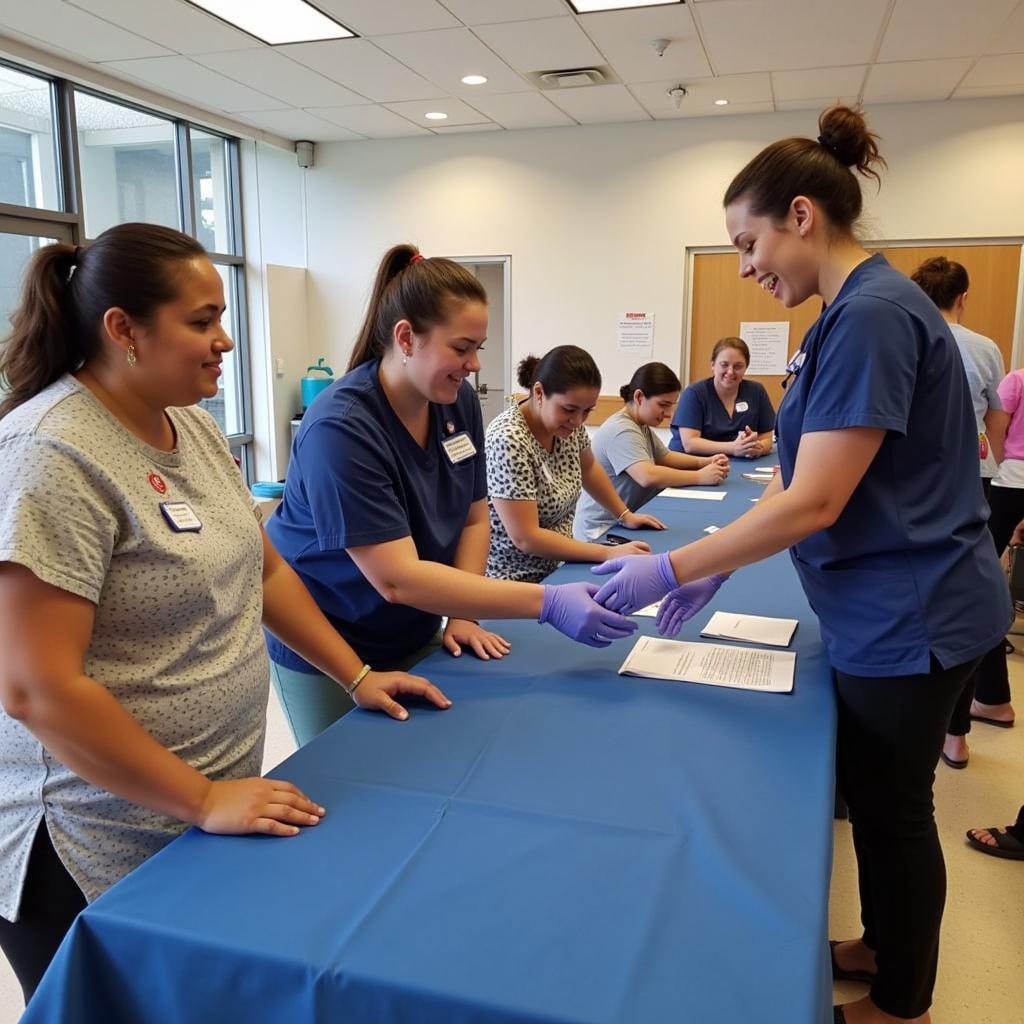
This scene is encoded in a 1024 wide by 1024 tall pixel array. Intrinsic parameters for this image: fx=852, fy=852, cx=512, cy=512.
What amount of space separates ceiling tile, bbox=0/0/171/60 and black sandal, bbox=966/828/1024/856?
4479 millimetres

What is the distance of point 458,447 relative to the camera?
1614mm

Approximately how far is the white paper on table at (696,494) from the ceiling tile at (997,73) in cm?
276

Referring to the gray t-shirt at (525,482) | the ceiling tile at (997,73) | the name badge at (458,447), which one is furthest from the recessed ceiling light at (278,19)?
the ceiling tile at (997,73)

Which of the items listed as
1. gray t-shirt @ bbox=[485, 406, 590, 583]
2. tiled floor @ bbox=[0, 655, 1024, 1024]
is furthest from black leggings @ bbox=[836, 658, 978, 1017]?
gray t-shirt @ bbox=[485, 406, 590, 583]

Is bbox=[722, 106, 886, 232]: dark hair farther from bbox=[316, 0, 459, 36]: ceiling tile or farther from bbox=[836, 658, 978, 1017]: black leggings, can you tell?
bbox=[316, 0, 459, 36]: ceiling tile

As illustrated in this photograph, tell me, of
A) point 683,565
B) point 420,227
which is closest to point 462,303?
point 683,565

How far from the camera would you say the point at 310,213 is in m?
6.30

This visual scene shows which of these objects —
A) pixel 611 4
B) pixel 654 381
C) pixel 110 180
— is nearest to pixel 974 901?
pixel 654 381

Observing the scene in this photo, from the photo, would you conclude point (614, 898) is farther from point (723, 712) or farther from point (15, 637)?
point (15, 637)

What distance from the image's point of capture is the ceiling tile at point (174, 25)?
3.57m

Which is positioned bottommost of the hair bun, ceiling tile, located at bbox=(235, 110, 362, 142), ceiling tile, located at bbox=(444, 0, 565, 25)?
the hair bun

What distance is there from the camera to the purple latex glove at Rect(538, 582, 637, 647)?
1450 millimetres

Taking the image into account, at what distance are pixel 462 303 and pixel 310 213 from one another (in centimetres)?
538

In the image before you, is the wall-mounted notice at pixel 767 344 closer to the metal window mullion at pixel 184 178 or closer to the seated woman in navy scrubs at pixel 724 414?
the seated woman in navy scrubs at pixel 724 414
